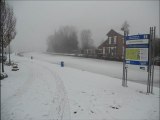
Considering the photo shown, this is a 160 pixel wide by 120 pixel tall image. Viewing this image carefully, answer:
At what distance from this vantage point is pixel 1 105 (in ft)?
20.9

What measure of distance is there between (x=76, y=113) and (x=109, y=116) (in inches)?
49.0

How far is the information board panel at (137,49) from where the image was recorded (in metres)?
9.29

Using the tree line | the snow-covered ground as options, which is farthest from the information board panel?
the tree line

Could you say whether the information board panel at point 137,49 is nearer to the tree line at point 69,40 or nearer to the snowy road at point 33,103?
the snowy road at point 33,103

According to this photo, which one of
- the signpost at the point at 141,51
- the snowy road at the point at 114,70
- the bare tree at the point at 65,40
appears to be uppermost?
the bare tree at the point at 65,40

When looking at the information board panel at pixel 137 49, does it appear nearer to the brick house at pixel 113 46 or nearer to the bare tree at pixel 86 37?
the brick house at pixel 113 46

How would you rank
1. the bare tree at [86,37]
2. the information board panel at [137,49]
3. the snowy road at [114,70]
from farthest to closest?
1. the bare tree at [86,37]
2. the snowy road at [114,70]
3. the information board panel at [137,49]

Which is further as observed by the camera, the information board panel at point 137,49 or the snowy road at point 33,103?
the information board panel at point 137,49

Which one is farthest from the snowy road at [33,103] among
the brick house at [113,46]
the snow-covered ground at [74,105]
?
the brick house at [113,46]

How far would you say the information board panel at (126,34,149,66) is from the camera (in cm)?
929

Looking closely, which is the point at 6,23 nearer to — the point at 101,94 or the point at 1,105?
the point at 1,105

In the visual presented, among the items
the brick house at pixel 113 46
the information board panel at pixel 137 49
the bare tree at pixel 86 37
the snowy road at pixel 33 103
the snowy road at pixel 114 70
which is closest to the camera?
the snowy road at pixel 33 103

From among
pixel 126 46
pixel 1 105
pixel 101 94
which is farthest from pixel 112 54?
pixel 1 105

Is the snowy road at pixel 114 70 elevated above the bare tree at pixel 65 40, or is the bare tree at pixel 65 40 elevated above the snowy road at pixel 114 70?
the bare tree at pixel 65 40
